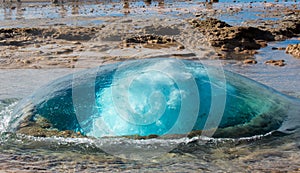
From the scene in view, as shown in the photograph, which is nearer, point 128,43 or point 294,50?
point 294,50

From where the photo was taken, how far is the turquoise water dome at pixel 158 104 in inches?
118

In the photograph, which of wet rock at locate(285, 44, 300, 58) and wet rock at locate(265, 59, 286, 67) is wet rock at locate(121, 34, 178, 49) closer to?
wet rock at locate(265, 59, 286, 67)

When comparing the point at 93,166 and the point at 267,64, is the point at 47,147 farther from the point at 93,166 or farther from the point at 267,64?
the point at 267,64

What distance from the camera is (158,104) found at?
3.00m

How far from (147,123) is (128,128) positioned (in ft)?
0.48

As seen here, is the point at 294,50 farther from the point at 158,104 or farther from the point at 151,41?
the point at 158,104

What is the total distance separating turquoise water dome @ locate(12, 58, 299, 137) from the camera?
3.00 meters

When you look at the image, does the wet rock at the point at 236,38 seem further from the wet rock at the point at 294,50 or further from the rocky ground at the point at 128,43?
the wet rock at the point at 294,50

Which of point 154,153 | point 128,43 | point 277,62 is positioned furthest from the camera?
point 128,43

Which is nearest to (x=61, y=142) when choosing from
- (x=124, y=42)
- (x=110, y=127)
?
(x=110, y=127)

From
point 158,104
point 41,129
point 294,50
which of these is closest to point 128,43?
point 294,50

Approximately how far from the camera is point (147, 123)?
2.98m

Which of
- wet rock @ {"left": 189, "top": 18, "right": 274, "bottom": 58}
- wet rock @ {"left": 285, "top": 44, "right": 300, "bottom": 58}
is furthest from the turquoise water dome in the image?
wet rock @ {"left": 189, "top": 18, "right": 274, "bottom": 58}

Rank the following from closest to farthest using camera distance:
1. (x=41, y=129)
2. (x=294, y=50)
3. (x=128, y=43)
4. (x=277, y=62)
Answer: (x=41, y=129) < (x=277, y=62) < (x=294, y=50) < (x=128, y=43)
